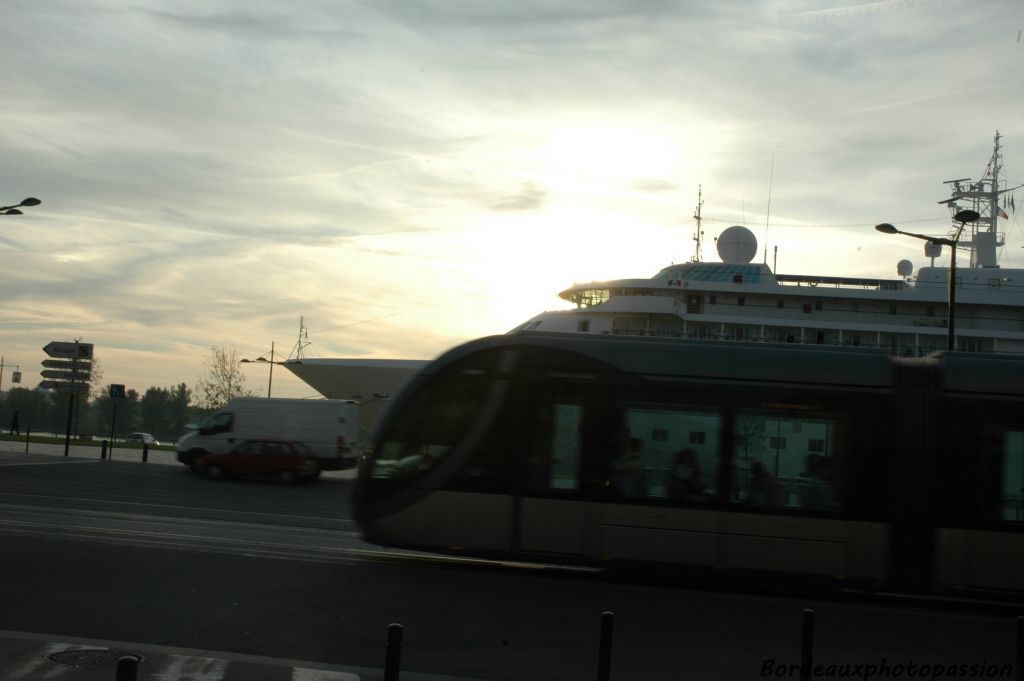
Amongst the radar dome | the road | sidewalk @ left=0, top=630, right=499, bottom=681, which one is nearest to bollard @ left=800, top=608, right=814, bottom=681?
the road

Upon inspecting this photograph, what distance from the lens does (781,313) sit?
148 feet

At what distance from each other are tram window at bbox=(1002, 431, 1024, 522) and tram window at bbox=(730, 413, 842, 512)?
192 centimetres

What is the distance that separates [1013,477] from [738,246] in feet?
136

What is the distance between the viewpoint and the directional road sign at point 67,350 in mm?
36188

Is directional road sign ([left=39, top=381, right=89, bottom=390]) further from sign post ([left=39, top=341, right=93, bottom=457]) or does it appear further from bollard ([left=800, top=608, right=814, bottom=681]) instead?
bollard ([left=800, top=608, right=814, bottom=681])

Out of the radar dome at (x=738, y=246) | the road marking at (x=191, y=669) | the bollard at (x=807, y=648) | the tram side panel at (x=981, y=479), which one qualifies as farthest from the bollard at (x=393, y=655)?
the radar dome at (x=738, y=246)

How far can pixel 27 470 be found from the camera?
26938 millimetres

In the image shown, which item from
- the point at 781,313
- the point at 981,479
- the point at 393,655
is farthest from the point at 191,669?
the point at 781,313

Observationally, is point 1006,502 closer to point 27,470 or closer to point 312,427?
point 312,427

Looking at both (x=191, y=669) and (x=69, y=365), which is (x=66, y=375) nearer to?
(x=69, y=365)

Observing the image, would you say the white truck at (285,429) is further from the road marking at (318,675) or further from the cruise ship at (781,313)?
the road marking at (318,675)

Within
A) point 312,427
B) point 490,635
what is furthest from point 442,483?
point 312,427

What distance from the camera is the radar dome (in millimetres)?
52281

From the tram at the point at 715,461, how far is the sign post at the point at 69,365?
27.3 m
